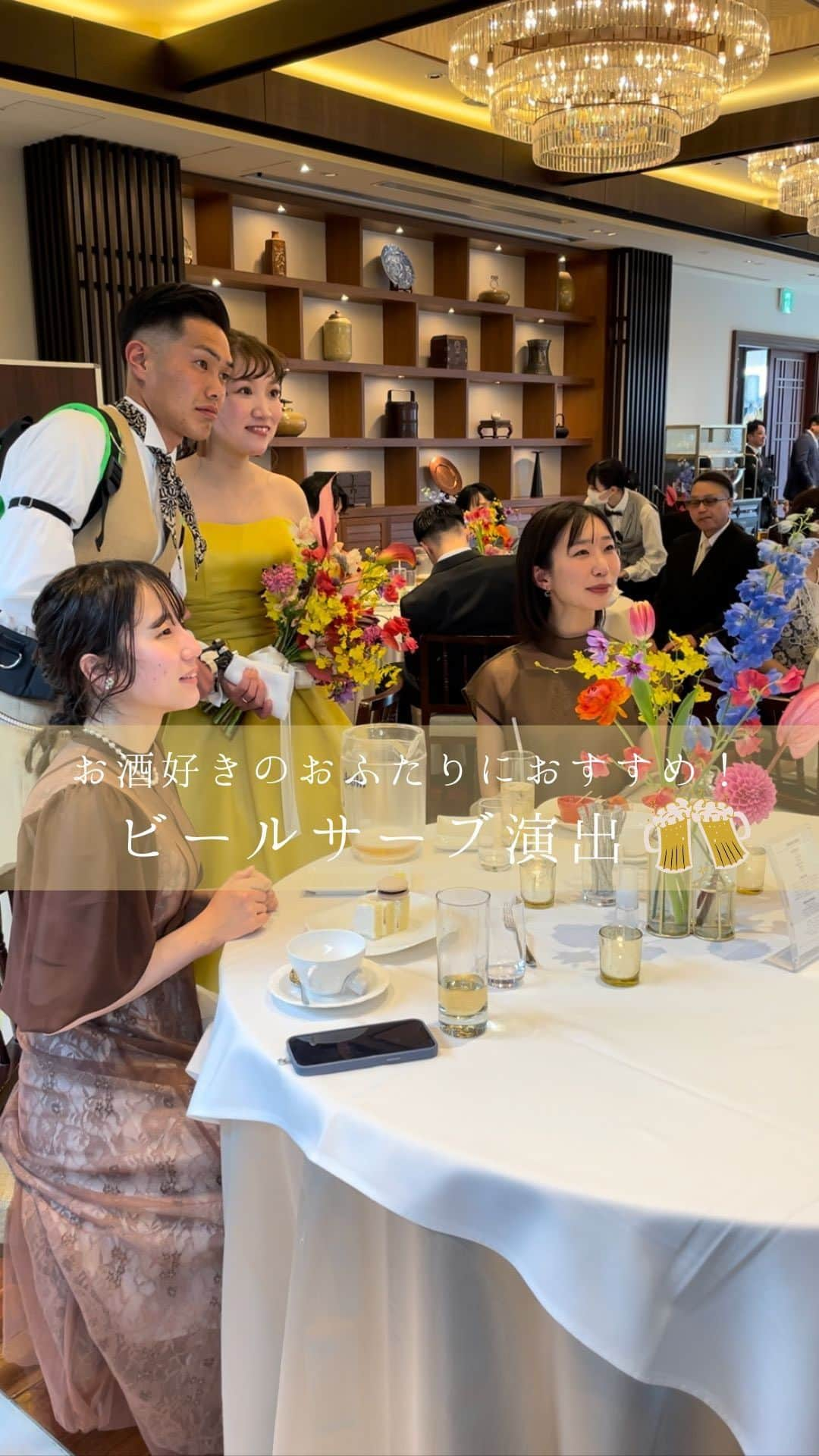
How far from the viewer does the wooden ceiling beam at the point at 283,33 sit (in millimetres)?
3836

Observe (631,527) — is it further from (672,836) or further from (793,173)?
(672,836)

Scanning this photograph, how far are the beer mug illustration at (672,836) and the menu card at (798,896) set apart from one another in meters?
0.11

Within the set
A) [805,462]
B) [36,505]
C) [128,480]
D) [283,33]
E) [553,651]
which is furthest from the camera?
[805,462]

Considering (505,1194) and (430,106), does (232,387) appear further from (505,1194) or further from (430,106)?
(430,106)

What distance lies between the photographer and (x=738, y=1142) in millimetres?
1127

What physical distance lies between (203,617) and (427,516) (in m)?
2.00

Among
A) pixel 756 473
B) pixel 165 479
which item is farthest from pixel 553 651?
pixel 756 473

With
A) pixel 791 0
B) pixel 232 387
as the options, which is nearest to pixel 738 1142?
pixel 232 387

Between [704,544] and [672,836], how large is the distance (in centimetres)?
356

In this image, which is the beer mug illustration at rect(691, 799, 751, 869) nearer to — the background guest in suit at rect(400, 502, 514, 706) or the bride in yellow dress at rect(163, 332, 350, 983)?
the bride in yellow dress at rect(163, 332, 350, 983)

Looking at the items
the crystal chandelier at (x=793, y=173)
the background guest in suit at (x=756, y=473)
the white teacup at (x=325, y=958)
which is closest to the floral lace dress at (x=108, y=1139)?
the white teacup at (x=325, y=958)

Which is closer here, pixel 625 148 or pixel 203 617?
pixel 203 617

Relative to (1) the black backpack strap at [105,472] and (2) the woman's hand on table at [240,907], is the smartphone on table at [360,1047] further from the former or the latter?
(1) the black backpack strap at [105,472]

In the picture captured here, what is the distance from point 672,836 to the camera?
5.10 ft
